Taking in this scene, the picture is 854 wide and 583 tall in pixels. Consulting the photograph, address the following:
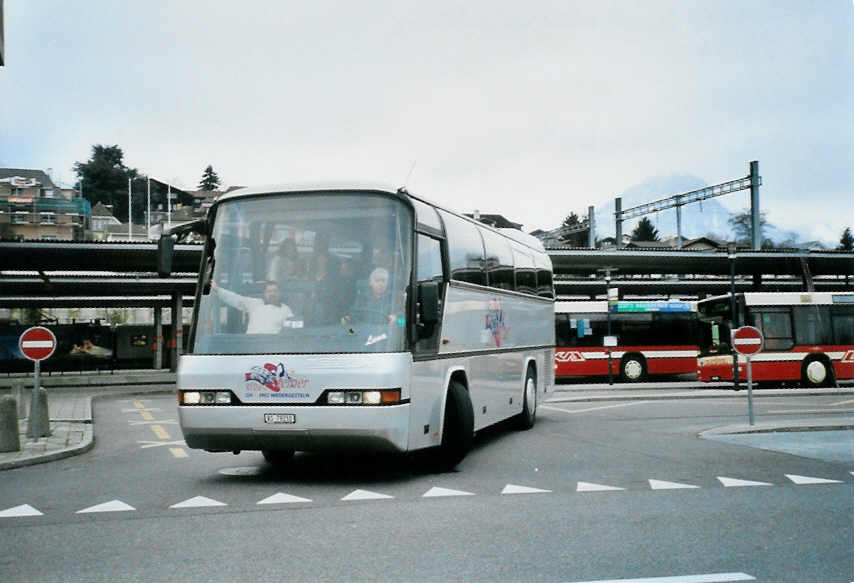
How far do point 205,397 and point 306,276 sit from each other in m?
1.63

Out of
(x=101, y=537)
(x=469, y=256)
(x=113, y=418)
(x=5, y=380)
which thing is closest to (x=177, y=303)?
(x=5, y=380)

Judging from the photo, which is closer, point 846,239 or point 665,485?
point 665,485

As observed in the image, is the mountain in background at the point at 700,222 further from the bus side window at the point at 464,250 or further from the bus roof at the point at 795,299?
the bus side window at the point at 464,250

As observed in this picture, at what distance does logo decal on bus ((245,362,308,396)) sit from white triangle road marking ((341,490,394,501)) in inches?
47.0

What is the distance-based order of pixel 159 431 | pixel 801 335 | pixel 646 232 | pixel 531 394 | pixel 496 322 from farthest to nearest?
1. pixel 646 232
2. pixel 801 335
3. pixel 159 431
4. pixel 531 394
5. pixel 496 322

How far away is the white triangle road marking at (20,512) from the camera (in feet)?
28.1

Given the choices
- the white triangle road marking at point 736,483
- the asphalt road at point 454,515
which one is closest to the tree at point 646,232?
the asphalt road at point 454,515

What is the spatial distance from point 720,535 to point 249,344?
5.14 meters

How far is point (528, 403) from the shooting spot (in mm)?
16797

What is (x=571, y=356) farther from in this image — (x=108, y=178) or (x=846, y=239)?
(x=108, y=178)

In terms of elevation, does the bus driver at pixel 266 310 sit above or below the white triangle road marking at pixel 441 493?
above

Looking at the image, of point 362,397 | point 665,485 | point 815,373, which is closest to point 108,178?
point 815,373

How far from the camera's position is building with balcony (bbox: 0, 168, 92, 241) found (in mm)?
109438

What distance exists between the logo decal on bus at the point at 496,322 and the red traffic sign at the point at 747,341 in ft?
13.4
